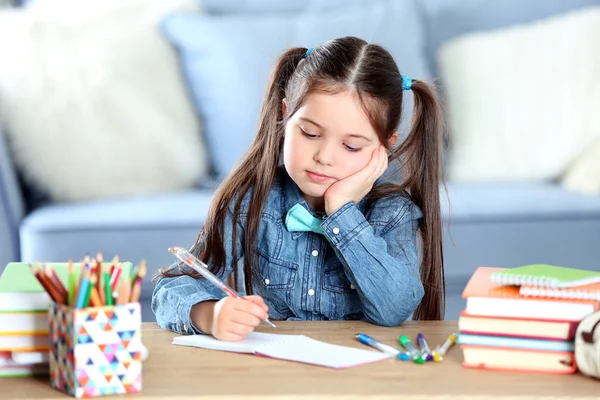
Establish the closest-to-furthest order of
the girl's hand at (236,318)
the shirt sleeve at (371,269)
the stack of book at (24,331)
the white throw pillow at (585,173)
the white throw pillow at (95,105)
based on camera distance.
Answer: the stack of book at (24,331), the girl's hand at (236,318), the shirt sleeve at (371,269), the white throw pillow at (95,105), the white throw pillow at (585,173)

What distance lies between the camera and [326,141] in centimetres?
148

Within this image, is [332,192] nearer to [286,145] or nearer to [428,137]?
[286,145]

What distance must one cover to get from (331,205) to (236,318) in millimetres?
285

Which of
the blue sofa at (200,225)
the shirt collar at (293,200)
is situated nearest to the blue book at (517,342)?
the shirt collar at (293,200)

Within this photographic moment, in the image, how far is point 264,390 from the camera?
3.54ft

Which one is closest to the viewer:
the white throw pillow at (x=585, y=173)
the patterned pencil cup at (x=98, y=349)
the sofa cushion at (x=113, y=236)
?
Result: the patterned pencil cup at (x=98, y=349)

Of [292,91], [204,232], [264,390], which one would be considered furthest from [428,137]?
[264,390]

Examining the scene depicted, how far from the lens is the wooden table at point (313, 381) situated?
42.1 inches

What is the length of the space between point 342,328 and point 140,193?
1350 millimetres

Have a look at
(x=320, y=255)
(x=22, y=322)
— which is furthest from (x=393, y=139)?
(x=22, y=322)

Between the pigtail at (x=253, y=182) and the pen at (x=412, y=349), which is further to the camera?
the pigtail at (x=253, y=182)

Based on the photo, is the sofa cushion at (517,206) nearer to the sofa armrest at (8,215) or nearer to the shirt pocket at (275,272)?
the shirt pocket at (275,272)

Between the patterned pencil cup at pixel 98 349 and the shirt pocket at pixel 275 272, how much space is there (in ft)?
1.84

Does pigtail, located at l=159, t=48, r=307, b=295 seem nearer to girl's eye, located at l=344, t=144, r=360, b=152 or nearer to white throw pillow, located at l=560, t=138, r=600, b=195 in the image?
girl's eye, located at l=344, t=144, r=360, b=152
